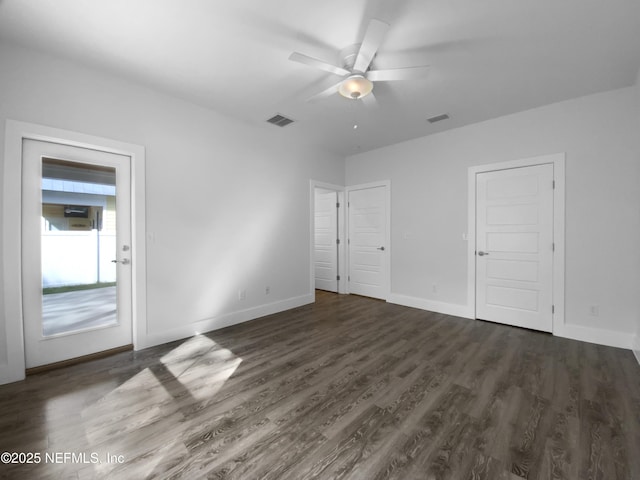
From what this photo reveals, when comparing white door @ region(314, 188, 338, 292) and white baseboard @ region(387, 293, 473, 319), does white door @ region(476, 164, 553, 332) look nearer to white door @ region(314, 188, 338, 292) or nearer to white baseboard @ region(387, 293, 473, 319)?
white baseboard @ region(387, 293, 473, 319)

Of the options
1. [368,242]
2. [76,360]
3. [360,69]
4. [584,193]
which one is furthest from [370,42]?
[76,360]

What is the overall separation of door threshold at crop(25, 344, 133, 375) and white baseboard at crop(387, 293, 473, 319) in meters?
3.89

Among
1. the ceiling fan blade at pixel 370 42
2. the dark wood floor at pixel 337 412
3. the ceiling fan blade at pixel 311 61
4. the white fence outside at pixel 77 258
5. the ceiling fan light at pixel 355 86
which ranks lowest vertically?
the dark wood floor at pixel 337 412

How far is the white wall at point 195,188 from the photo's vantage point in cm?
244

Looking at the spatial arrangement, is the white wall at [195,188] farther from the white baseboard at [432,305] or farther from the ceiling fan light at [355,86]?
the white baseboard at [432,305]

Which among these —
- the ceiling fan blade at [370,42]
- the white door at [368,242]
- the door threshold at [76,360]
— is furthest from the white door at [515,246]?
the door threshold at [76,360]

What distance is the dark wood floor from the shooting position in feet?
4.72

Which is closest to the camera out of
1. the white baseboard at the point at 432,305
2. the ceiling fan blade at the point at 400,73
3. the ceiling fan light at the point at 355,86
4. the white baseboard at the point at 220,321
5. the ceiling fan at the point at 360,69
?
the ceiling fan at the point at 360,69

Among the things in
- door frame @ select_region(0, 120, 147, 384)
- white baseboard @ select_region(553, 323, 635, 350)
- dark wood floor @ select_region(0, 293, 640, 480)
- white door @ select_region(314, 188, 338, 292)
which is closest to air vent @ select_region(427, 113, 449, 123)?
white door @ select_region(314, 188, 338, 292)

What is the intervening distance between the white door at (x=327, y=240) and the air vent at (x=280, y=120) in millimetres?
1837

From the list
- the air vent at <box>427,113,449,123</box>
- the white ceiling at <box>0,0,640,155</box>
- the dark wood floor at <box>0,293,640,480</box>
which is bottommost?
the dark wood floor at <box>0,293,640,480</box>

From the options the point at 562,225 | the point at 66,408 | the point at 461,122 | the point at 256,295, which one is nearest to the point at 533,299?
the point at 562,225

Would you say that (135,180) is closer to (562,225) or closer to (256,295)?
(256,295)

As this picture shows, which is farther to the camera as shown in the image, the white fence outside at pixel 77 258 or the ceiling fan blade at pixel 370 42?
the white fence outside at pixel 77 258
